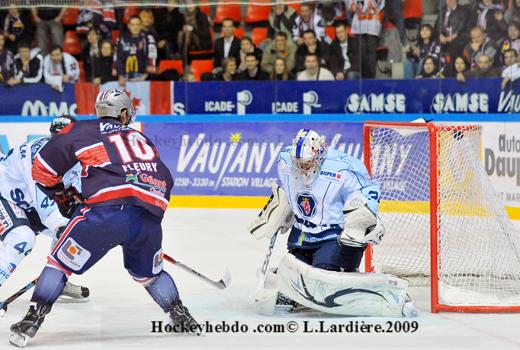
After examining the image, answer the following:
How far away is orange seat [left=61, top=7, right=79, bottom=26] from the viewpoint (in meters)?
10.7

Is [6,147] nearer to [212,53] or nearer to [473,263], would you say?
[212,53]

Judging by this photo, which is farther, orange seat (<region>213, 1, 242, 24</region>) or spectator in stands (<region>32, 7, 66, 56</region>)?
spectator in stands (<region>32, 7, 66, 56</region>)

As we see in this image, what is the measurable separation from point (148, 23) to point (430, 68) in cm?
274

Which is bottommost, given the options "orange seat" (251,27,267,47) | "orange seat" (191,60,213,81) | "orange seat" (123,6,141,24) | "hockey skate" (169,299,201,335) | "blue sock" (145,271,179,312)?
"hockey skate" (169,299,201,335)

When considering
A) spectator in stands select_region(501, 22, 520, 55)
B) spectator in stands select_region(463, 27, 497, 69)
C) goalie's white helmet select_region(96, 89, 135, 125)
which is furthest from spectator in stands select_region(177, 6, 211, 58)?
goalie's white helmet select_region(96, 89, 135, 125)

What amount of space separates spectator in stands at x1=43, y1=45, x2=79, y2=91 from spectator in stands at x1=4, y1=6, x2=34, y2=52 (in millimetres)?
283

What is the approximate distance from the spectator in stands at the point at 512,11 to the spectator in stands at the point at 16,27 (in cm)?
448

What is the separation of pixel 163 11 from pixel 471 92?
3013mm

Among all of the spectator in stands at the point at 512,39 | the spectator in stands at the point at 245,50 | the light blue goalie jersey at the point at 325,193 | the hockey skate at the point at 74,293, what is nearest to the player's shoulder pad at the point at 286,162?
the light blue goalie jersey at the point at 325,193

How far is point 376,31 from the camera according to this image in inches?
394

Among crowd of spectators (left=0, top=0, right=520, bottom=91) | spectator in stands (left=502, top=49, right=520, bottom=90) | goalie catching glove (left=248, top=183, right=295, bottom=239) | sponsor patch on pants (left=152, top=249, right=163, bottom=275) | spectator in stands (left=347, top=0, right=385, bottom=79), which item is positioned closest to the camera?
sponsor patch on pants (left=152, top=249, right=163, bottom=275)

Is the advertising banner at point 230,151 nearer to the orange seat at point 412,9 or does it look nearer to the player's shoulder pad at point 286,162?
the orange seat at point 412,9

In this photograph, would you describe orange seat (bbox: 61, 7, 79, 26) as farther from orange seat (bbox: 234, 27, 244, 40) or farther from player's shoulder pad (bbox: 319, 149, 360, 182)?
player's shoulder pad (bbox: 319, 149, 360, 182)

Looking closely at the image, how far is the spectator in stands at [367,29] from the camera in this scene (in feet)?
32.8
